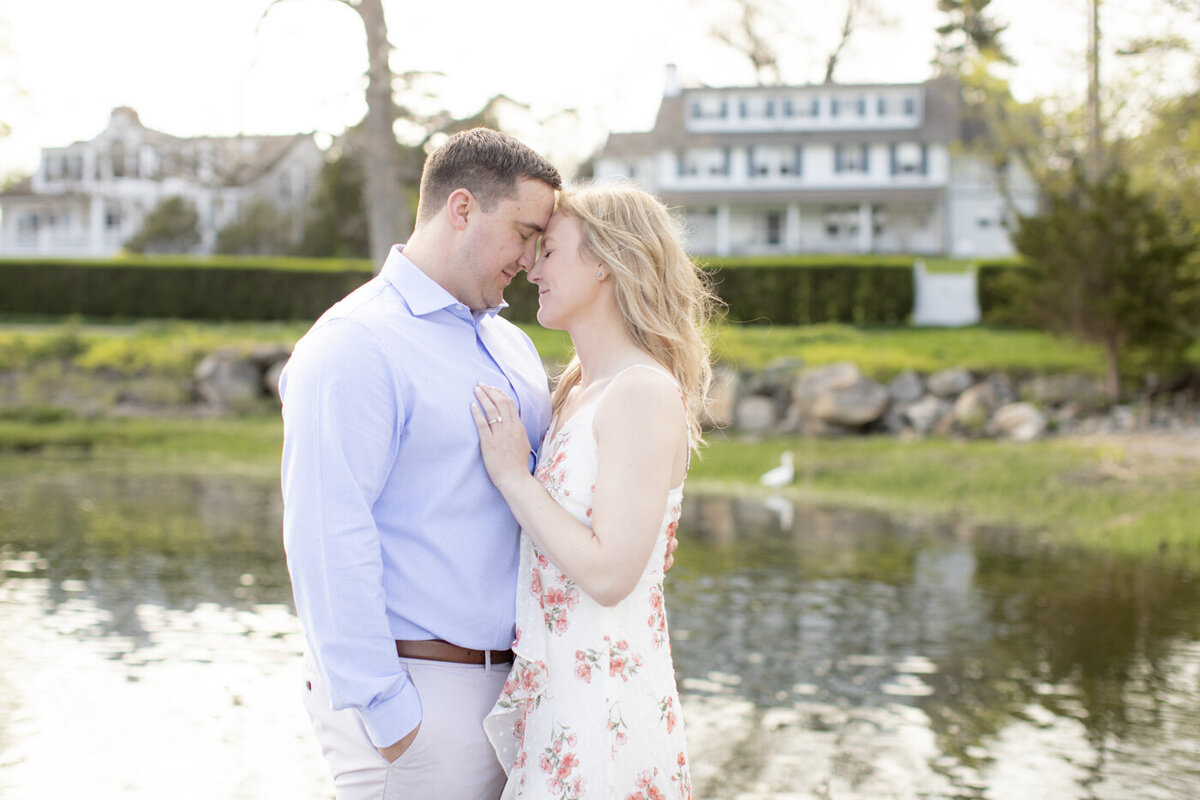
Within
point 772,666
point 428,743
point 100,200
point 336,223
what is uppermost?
point 100,200

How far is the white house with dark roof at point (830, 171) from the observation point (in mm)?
45844

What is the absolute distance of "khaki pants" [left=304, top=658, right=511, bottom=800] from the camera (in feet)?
8.73

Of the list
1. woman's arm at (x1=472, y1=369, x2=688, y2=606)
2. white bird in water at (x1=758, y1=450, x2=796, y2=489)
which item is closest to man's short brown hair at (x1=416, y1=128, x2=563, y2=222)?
woman's arm at (x1=472, y1=369, x2=688, y2=606)

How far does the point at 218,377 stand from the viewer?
65.4ft

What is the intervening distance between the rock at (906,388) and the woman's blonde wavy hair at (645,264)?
52.3ft

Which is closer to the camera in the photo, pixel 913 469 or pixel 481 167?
pixel 481 167

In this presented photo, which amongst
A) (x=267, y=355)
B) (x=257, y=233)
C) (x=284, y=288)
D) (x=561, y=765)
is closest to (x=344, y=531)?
(x=561, y=765)

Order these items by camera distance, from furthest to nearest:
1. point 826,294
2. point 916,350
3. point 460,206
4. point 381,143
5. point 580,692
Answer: point 826,294
point 916,350
point 381,143
point 460,206
point 580,692

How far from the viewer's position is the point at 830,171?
46.4 meters

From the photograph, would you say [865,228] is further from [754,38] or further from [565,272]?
[565,272]

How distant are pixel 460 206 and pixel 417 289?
23cm

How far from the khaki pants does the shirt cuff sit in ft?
0.34

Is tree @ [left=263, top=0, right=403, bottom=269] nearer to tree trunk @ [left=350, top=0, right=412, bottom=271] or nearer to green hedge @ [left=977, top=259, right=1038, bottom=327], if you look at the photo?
tree trunk @ [left=350, top=0, right=412, bottom=271]

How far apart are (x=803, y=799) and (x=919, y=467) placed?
999 centimetres
